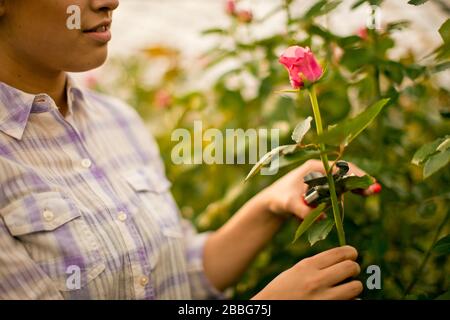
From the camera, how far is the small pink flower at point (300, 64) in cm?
74

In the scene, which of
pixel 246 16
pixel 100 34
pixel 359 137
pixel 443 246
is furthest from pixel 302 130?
pixel 246 16

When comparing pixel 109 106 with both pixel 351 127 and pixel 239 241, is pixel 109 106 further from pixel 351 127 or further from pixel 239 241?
pixel 351 127

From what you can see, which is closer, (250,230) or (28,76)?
(28,76)

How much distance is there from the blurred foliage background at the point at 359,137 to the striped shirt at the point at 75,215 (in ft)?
0.99

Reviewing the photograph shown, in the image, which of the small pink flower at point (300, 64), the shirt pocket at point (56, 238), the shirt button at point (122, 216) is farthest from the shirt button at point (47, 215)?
the small pink flower at point (300, 64)

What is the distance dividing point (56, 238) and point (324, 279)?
1.37 feet

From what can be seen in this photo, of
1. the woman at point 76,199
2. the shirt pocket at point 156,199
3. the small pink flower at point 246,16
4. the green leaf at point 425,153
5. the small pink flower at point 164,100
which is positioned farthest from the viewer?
the small pink flower at point 164,100

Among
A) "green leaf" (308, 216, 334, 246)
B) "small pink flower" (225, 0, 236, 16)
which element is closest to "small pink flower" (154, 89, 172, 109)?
"small pink flower" (225, 0, 236, 16)

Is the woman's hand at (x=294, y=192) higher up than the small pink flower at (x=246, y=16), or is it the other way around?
the small pink flower at (x=246, y=16)

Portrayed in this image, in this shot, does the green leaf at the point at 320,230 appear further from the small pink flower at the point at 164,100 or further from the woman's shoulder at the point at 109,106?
the small pink flower at the point at 164,100

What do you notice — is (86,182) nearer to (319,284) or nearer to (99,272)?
(99,272)

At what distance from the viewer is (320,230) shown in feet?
2.61

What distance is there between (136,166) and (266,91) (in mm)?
356

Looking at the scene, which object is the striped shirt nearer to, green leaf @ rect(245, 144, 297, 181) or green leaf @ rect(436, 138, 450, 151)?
green leaf @ rect(245, 144, 297, 181)
